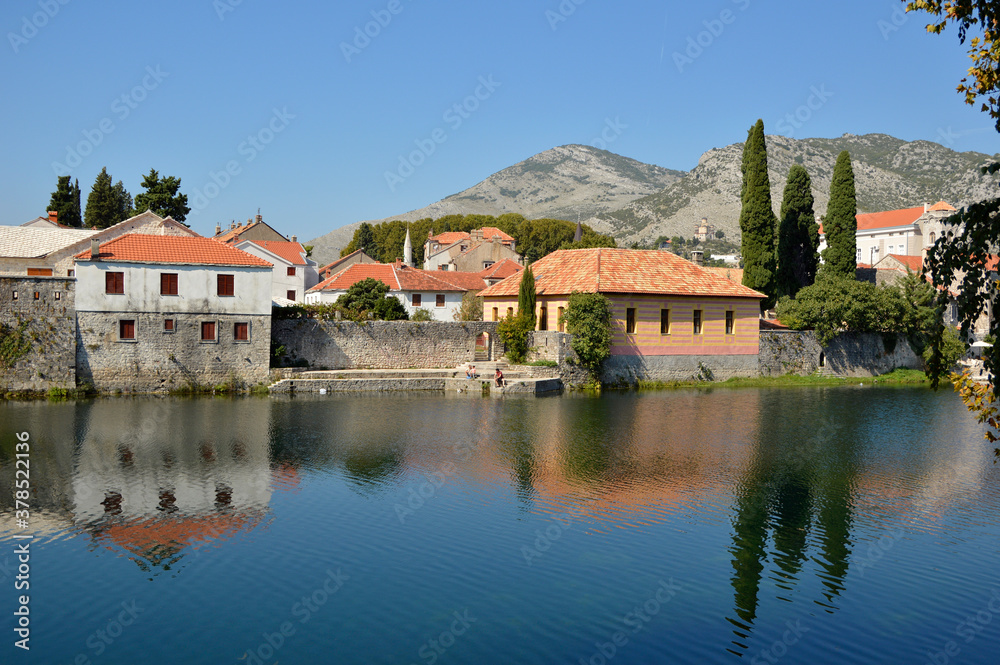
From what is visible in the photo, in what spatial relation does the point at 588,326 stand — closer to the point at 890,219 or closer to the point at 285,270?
the point at 285,270

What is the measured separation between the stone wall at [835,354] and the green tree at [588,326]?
429 inches

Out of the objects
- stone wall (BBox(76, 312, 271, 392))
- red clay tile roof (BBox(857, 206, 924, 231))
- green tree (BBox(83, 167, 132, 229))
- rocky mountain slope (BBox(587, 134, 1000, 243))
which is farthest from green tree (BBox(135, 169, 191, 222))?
rocky mountain slope (BBox(587, 134, 1000, 243))

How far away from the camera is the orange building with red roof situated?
39062 millimetres

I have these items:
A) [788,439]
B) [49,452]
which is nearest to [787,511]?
[788,439]

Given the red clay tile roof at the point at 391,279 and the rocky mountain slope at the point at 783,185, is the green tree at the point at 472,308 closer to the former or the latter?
the red clay tile roof at the point at 391,279

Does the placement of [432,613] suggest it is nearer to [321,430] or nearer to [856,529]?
[856,529]

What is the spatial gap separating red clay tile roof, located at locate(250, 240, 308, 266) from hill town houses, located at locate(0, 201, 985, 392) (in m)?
10.4

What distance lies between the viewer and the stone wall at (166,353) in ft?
106


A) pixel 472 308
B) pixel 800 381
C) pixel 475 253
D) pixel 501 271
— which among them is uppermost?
pixel 475 253

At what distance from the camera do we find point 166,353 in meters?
33.2

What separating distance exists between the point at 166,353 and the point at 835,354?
35124mm

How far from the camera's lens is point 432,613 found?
37.5 feet

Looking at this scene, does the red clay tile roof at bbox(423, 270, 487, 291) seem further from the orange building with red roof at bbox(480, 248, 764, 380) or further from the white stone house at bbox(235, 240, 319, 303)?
the orange building with red roof at bbox(480, 248, 764, 380)

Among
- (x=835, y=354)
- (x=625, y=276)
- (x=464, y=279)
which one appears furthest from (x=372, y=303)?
(x=835, y=354)
